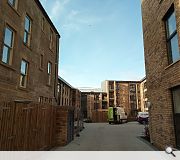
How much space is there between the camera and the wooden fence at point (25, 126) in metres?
6.22

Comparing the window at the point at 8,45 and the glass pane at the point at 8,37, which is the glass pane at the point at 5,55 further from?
the glass pane at the point at 8,37

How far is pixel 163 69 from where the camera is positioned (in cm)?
923

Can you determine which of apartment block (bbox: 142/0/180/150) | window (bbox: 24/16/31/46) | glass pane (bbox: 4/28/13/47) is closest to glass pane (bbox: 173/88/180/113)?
apartment block (bbox: 142/0/180/150)

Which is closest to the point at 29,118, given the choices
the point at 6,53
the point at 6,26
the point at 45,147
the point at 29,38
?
the point at 45,147

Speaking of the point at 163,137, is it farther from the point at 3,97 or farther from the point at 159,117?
the point at 3,97

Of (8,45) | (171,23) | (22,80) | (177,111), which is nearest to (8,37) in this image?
(8,45)

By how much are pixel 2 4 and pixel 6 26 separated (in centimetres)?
126

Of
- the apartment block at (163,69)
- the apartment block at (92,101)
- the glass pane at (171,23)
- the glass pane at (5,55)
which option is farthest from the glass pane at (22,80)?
the apartment block at (92,101)

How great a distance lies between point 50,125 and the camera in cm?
1085

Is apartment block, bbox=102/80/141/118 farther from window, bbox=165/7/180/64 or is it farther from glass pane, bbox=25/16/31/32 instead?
window, bbox=165/7/180/64

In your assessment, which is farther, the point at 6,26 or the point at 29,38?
the point at 29,38

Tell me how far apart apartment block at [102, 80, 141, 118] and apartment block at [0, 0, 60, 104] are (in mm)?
47039

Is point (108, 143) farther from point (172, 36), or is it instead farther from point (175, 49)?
point (172, 36)

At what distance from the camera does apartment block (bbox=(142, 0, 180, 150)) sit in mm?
8031
